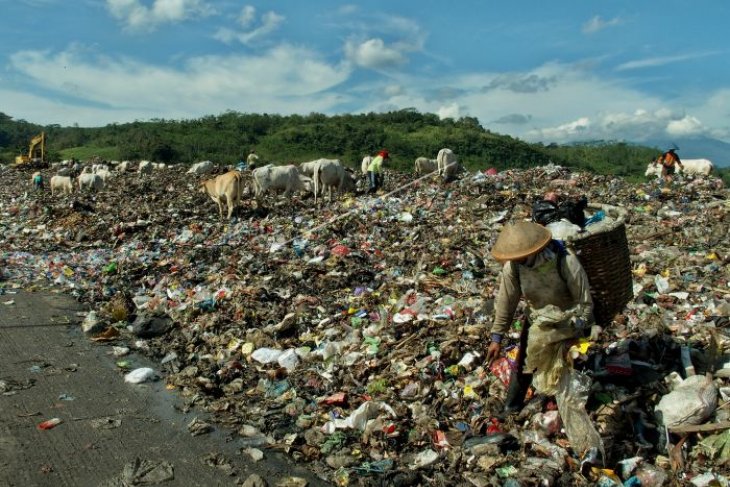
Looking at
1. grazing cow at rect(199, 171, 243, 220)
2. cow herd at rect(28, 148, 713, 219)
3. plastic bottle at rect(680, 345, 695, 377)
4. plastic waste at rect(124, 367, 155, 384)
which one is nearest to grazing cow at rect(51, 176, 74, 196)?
cow herd at rect(28, 148, 713, 219)

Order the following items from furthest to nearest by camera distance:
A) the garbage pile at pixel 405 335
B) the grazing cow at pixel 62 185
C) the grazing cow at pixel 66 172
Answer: the grazing cow at pixel 66 172, the grazing cow at pixel 62 185, the garbage pile at pixel 405 335

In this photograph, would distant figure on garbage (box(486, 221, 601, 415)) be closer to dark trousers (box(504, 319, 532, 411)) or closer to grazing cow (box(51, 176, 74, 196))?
dark trousers (box(504, 319, 532, 411))

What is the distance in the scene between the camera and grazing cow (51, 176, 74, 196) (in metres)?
18.0

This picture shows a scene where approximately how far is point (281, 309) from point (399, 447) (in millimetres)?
2587

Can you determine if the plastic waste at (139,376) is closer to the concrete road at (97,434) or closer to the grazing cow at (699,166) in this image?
the concrete road at (97,434)

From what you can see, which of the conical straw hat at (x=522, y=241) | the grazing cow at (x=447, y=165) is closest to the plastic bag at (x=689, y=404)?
the conical straw hat at (x=522, y=241)

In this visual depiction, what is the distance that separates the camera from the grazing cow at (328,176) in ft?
45.1

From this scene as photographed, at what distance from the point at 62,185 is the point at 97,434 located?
1662 centimetres

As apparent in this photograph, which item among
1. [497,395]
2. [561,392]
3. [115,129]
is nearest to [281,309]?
[497,395]

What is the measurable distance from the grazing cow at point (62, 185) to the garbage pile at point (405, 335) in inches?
316

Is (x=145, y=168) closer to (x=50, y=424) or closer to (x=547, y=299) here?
(x=50, y=424)

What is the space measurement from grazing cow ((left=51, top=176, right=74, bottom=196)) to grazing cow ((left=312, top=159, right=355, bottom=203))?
28.7 feet

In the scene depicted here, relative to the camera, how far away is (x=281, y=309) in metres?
5.90

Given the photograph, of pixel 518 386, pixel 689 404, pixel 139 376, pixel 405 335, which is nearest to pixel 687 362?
pixel 689 404
